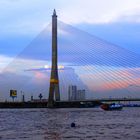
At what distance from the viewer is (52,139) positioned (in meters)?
35.9

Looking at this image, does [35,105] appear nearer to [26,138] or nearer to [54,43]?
[54,43]

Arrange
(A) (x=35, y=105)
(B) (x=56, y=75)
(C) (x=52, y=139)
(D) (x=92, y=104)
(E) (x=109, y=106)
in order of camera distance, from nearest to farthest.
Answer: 1. (C) (x=52, y=139)
2. (B) (x=56, y=75)
3. (E) (x=109, y=106)
4. (A) (x=35, y=105)
5. (D) (x=92, y=104)

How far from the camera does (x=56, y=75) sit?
388 ft

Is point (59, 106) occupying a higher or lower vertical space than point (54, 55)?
lower

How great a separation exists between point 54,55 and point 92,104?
80.0 metres

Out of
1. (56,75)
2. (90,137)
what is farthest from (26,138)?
(56,75)

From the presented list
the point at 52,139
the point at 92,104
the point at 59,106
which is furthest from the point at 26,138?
the point at 92,104

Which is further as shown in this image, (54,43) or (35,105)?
(35,105)

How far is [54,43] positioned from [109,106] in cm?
2798

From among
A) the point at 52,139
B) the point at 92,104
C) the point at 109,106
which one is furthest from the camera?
the point at 92,104

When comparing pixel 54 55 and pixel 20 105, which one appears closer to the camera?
pixel 54 55

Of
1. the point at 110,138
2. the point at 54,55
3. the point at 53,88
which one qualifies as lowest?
the point at 110,138

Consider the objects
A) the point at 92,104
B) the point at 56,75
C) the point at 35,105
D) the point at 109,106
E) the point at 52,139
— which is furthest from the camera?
the point at 92,104

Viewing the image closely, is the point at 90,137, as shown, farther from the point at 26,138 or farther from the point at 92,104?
the point at 92,104
